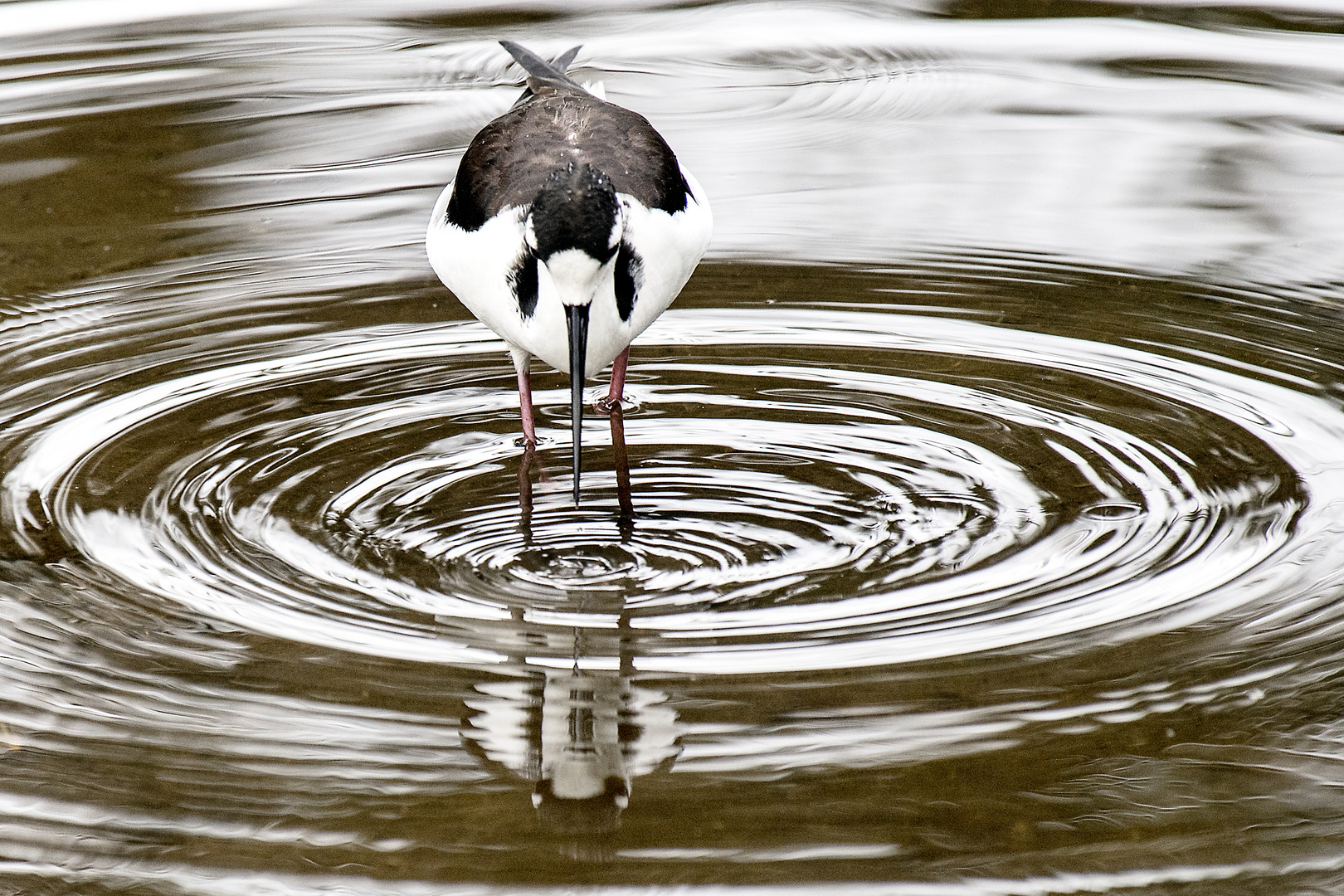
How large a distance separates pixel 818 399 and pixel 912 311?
88cm

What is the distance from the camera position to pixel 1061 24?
9.49 meters

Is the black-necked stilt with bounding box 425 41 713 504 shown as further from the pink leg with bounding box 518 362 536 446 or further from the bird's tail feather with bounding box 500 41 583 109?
the bird's tail feather with bounding box 500 41 583 109

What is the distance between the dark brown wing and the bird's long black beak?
1.19ft

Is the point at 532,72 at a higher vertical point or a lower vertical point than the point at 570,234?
higher

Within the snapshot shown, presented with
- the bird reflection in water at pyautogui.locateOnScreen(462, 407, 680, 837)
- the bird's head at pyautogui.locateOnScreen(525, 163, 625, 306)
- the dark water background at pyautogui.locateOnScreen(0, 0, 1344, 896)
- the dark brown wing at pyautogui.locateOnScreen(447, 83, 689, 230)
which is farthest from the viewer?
the dark brown wing at pyautogui.locateOnScreen(447, 83, 689, 230)

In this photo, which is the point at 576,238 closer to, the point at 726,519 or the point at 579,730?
the point at 726,519

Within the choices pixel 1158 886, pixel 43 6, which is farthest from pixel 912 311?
pixel 43 6

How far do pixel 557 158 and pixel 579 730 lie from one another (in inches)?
72.1

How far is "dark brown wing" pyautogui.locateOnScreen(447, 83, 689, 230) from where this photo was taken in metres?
4.60

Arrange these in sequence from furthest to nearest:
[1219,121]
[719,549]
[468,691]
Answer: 1. [1219,121]
2. [719,549]
3. [468,691]

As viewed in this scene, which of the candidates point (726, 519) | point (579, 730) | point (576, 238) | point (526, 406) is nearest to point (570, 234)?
point (576, 238)

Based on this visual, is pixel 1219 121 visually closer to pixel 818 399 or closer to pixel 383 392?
pixel 818 399

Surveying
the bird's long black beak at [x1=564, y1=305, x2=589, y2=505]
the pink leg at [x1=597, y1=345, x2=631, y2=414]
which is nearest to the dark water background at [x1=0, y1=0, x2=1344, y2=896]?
the pink leg at [x1=597, y1=345, x2=631, y2=414]

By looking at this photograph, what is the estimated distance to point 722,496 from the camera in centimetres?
468
